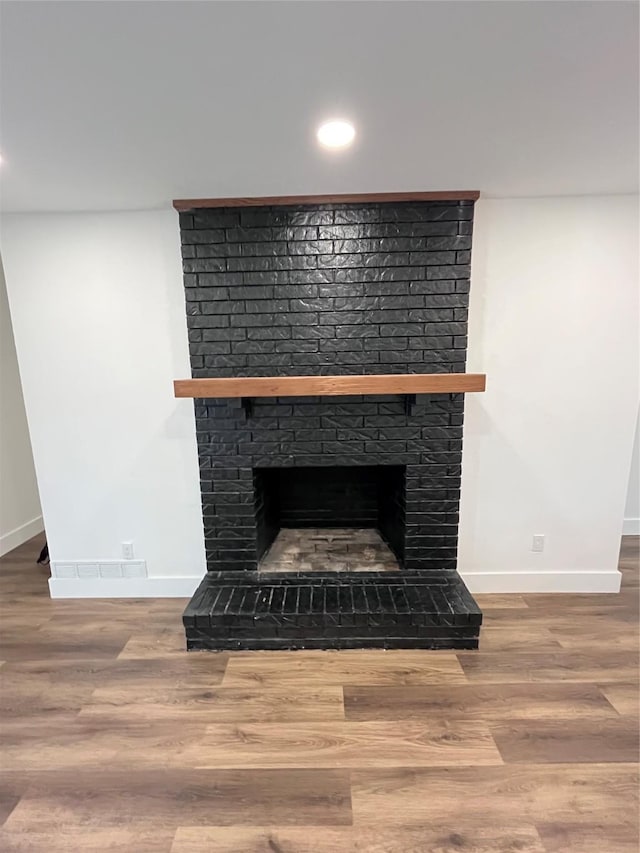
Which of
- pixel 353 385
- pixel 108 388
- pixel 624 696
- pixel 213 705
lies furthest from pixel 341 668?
pixel 108 388

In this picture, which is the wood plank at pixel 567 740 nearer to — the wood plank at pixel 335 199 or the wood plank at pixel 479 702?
the wood plank at pixel 479 702

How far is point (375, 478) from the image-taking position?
2.85 m

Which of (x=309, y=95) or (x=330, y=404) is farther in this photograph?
(x=330, y=404)

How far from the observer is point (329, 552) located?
2619 millimetres

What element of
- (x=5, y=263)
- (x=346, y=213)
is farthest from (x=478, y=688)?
(x=5, y=263)

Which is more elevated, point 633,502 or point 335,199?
point 335,199

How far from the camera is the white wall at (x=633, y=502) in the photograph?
3.17 m

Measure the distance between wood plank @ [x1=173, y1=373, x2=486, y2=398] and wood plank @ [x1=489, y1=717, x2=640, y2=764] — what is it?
138 centimetres

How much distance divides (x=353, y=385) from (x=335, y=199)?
90 cm

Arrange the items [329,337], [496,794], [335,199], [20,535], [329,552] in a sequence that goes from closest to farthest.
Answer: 1. [496,794]
2. [335,199]
3. [329,337]
4. [329,552]
5. [20,535]

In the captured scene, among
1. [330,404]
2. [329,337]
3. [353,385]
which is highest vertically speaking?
[329,337]

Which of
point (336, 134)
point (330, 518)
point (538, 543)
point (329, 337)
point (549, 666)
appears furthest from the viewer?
point (330, 518)

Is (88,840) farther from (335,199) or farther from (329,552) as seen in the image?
(335,199)

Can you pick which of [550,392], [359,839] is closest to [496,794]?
[359,839]
